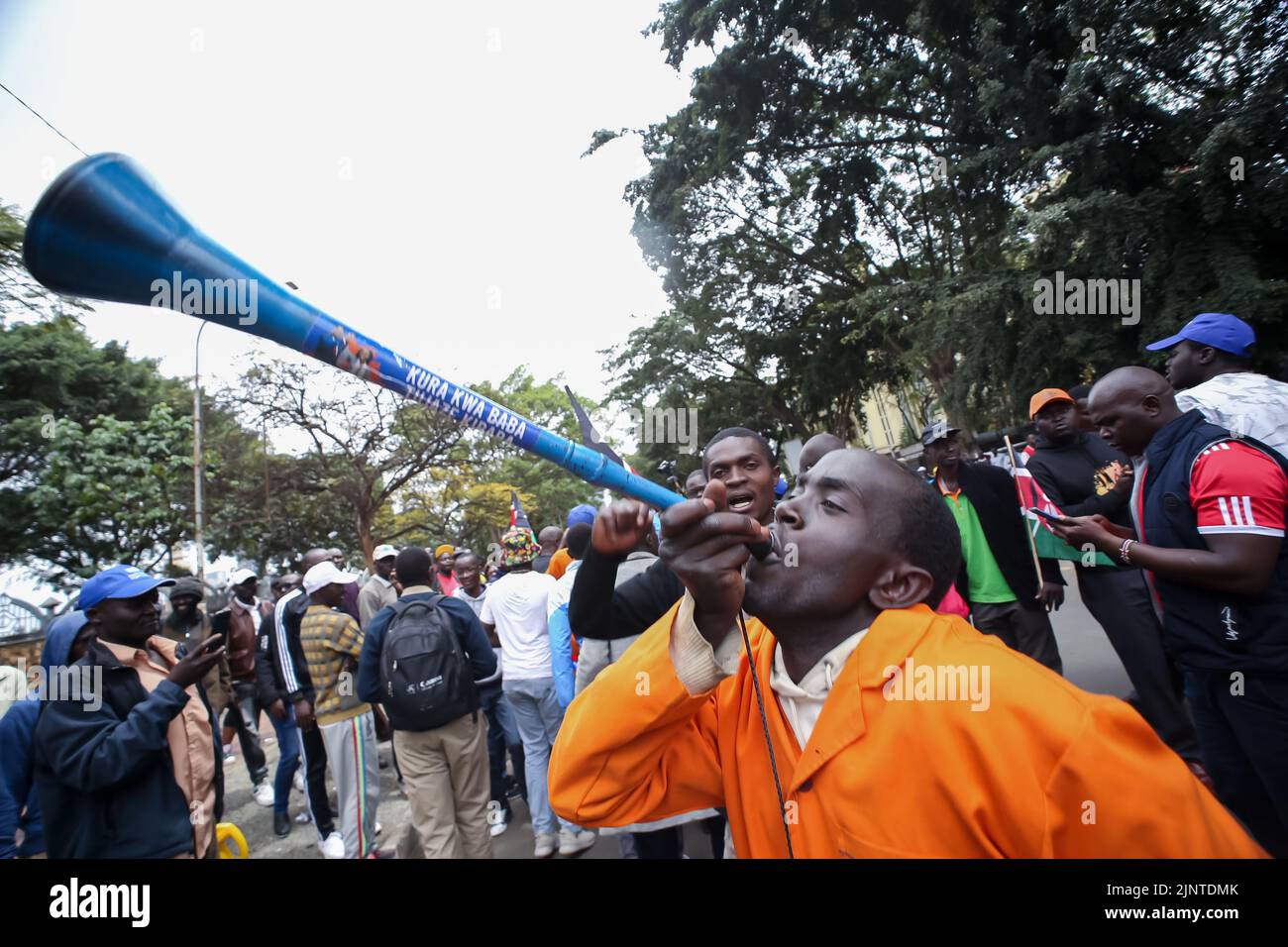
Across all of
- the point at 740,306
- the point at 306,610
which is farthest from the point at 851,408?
the point at 306,610

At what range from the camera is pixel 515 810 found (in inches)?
233

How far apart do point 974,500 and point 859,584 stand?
3.41 metres

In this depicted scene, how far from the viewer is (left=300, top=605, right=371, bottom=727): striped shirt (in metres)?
4.57

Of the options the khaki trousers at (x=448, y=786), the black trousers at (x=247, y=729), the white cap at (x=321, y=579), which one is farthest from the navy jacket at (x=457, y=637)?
the black trousers at (x=247, y=729)

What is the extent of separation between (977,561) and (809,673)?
350 cm

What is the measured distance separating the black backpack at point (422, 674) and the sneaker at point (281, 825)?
261 cm

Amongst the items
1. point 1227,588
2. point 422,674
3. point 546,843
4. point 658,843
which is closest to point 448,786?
point 422,674

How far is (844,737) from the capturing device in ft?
4.33

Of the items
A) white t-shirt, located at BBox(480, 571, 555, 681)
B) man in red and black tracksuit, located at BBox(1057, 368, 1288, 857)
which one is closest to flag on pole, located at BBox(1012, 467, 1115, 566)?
man in red and black tracksuit, located at BBox(1057, 368, 1288, 857)

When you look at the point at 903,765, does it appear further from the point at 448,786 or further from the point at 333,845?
the point at 333,845

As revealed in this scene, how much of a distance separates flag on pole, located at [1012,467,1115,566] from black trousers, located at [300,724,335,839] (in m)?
5.35

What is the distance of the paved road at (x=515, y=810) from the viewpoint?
16.1 ft
